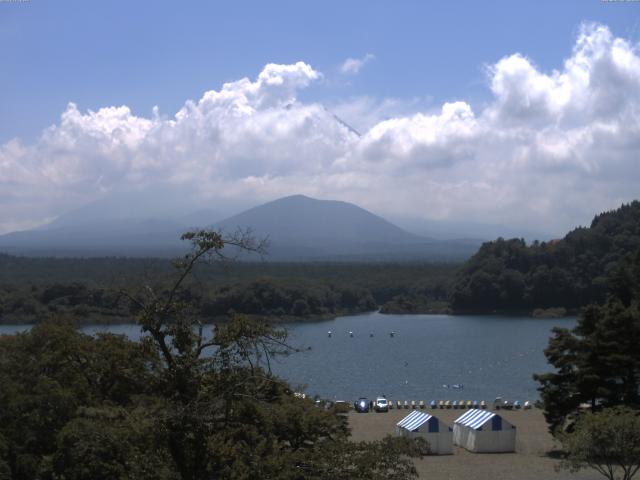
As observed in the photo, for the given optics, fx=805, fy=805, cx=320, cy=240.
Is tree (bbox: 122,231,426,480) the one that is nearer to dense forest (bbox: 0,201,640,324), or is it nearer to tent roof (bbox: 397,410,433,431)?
tent roof (bbox: 397,410,433,431)

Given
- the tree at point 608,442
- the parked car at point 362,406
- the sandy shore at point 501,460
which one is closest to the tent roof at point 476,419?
the sandy shore at point 501,460

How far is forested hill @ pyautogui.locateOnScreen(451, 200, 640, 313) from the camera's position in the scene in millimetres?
51000

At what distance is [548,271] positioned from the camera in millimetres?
51531

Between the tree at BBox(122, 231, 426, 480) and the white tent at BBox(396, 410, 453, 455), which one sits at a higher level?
the tree at BBox(122, 231, 426, 480)

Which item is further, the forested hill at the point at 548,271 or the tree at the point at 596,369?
the forested hill at the point at 548,271

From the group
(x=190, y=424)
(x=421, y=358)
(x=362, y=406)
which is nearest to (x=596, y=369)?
(x=362, y=406)

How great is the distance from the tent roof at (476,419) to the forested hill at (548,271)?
3565 centimetres

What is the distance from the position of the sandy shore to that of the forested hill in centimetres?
3323

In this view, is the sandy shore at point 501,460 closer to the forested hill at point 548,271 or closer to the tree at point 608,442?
the tree at point 608,442

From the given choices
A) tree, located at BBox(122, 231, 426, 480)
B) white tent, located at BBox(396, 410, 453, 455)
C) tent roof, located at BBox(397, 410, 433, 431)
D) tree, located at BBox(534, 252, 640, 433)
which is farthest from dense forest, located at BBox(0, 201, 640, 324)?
tree, located at BBox(122, 231, 426, 480)

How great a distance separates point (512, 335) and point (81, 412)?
35353 millimetres

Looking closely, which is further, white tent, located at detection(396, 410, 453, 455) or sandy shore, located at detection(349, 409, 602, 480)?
white tent, located at detection(396, 410, 453, 455)

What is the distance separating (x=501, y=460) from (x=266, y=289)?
3270 centimetres

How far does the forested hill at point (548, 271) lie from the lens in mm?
51000
